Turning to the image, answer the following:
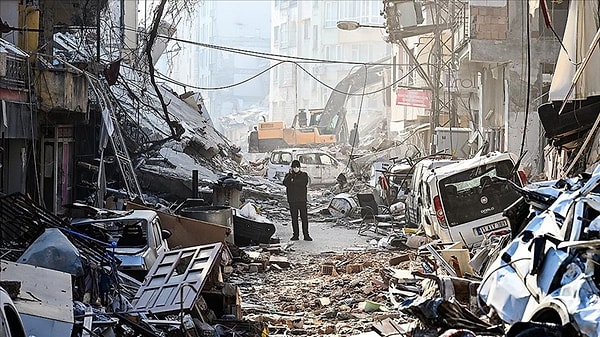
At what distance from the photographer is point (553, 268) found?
795 centimetres

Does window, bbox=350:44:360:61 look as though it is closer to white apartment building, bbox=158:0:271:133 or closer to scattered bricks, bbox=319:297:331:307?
white apartment building, bbox=158:0:271:133

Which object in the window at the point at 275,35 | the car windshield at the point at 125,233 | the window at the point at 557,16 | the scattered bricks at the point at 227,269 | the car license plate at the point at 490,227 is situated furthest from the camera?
the window at the point at 275,35

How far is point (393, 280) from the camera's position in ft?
44.9

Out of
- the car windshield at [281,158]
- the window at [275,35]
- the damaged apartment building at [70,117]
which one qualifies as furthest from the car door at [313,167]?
the window at [275,35]

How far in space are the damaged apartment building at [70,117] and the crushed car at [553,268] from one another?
8741 mm

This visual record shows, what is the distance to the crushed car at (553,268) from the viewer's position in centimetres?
711

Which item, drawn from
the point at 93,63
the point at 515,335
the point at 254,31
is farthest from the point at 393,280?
the point at 254,31

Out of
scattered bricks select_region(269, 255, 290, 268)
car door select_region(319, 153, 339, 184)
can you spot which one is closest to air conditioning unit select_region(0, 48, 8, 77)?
scattered bricks select_region(269, 255, 290, 268)

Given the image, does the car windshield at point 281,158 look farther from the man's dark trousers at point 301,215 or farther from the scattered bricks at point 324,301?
the scattered bricks at point 324,301

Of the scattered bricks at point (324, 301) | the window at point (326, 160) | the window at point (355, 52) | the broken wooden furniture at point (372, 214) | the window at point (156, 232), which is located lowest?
the broken wooden furniture at point (372, 214)

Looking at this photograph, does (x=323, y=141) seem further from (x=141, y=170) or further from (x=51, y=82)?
(x=51, y=82)

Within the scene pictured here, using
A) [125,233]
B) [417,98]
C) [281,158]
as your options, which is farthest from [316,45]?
[125,233]

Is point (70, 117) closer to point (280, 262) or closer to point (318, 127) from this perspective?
point (280, 262)

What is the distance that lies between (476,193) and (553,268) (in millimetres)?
8067
